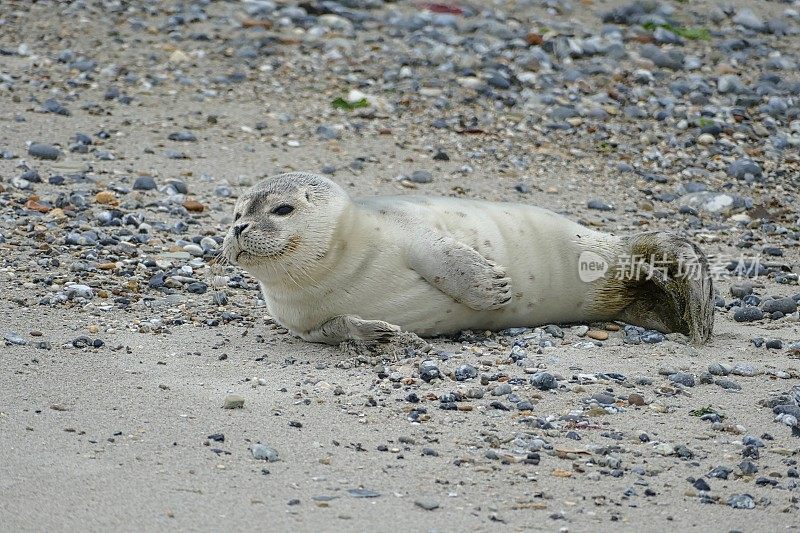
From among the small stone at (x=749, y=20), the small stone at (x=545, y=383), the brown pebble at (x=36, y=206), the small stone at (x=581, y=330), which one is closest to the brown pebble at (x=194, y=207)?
the brown pebble at (x=36, y=206)

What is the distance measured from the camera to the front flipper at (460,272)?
4922mm

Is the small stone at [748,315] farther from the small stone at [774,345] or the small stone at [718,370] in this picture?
the small stone at [718,370]

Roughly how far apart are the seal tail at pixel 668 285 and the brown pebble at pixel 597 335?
22 cm

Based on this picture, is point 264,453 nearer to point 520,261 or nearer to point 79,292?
point 520,261

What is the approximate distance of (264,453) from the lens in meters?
3.82

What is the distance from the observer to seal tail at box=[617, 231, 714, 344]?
5.06 m

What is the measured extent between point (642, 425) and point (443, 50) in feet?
19.4

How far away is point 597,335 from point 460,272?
2.24 ft

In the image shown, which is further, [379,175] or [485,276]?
[379,175]

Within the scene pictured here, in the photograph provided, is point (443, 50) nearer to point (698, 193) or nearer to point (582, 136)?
point (582, 136)

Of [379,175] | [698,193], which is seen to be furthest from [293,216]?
[698,193]

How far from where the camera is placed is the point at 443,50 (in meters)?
9.59

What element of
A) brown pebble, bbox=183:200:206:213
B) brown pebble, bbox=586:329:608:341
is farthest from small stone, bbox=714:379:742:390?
brown pebble, bbox=183:200:206:213

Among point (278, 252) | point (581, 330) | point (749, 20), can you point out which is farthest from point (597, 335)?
point (749, 20)
